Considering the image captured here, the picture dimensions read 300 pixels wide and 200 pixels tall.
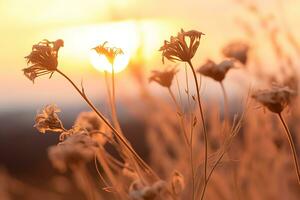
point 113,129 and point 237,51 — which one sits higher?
point 237,51

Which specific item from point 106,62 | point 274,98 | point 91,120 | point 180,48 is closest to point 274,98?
point 274,98

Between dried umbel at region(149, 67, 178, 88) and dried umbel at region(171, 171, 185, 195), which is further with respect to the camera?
dried umbel at region(149, 67, 178, 88)

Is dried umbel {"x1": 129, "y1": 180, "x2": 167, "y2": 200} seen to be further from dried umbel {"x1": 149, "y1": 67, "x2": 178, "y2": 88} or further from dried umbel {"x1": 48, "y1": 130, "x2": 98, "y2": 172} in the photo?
dried umbel {"x1": 149, "y1": 67, "x2": 178, "y2": 88}

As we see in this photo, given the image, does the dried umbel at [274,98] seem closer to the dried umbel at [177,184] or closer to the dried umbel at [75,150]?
the dried umbel at [177,184]

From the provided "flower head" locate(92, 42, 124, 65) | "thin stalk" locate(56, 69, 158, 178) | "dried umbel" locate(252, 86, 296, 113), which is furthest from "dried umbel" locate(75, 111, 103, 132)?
"dried umbel" locate(252, 86, 296, 113)

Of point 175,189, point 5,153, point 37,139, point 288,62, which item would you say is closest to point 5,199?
point 288,62

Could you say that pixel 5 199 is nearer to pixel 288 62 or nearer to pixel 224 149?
pixel 288 62

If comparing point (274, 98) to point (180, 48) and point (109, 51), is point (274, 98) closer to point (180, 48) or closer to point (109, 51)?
point (180, 48)
